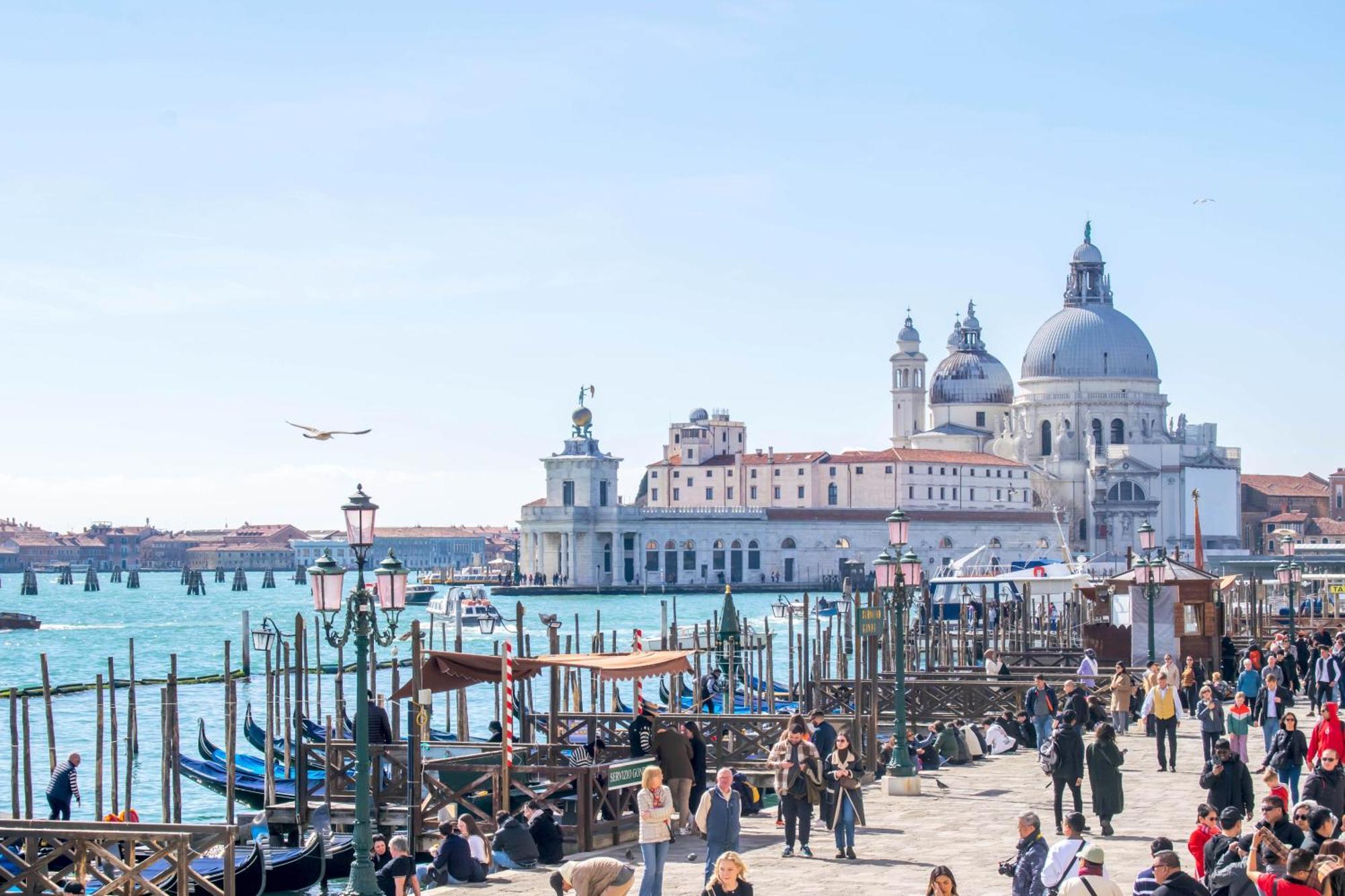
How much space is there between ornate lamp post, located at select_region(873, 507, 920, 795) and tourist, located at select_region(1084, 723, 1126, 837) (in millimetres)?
2877

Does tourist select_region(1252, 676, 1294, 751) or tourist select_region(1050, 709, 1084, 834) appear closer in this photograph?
tourist select_region(1050, 709, 1084, 834)

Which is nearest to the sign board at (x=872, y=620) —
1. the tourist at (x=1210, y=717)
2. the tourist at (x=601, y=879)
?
the tourist at (x=1210, y=717)

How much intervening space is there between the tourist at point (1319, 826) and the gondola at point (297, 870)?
7.47 m

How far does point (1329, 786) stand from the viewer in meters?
10.7

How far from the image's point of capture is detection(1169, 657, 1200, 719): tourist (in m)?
20.5

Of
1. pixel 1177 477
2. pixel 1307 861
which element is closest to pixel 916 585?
pixel 1307 861

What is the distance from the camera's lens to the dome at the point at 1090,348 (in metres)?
98.2

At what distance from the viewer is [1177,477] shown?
95812 mm

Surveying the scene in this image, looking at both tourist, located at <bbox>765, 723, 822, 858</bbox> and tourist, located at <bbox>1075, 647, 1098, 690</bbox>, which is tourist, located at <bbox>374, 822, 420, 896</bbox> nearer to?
tourist, located at <bbox>765, 723, 822, 858</bbox>

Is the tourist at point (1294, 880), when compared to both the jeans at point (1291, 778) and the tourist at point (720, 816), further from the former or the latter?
the jeans at point (1291, 778)

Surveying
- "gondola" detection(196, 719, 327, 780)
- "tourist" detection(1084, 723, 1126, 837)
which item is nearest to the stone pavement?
"tourist" detection(1084, 723, 1126, 837)

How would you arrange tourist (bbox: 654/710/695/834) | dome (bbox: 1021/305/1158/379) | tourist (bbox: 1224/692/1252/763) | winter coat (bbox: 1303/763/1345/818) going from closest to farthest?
winter coat (bbox: 1303/763/1345/818) < tourist (bbox: 654/710/695/834) < tourist (bbox: 1224/692/1252/763) < dome (bbox: 1021/305/1158/379)

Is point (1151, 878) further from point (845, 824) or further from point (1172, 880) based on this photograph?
point (845, 824)

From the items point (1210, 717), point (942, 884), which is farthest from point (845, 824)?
point (942, 884)
